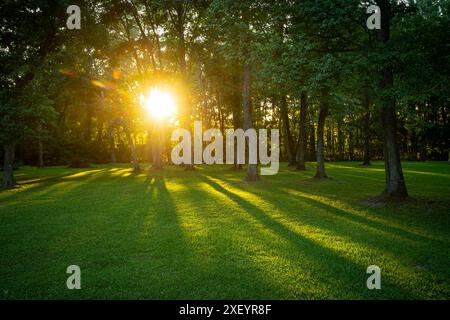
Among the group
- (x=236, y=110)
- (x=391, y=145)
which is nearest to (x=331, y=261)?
(x=391, y=145)

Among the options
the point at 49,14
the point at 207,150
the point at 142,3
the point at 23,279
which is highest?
the point at 142,3

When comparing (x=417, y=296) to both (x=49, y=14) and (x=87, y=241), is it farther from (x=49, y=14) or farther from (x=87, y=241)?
(x=49, y=14)

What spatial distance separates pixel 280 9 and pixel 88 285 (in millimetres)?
12707

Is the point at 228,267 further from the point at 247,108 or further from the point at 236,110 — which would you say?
the point at 236,110

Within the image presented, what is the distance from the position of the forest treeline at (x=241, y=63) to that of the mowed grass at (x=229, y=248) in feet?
15.0

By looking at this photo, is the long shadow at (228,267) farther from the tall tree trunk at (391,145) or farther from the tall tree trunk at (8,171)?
the tall tree trunk at (8,171)

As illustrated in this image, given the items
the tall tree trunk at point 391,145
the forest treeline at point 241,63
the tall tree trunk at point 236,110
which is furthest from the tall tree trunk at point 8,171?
the tall tree trunk at point 391,145

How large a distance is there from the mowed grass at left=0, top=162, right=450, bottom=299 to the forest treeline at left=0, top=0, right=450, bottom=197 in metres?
4.56

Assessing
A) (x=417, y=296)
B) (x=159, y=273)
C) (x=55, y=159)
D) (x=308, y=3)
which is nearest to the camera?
(x=417, y=296)

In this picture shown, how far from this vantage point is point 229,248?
8.06 m

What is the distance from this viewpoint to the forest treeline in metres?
11.0

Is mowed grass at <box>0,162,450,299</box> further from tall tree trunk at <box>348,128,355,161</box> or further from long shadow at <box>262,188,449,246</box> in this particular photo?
tall tree trunk at <box>348,128,355,161</box>

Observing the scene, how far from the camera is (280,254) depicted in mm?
7574

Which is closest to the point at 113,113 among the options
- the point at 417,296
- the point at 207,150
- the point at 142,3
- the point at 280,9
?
the point at 142,3
